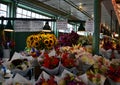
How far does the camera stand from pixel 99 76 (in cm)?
282

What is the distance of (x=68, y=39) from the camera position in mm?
5656

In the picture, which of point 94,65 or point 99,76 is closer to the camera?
point 99,76

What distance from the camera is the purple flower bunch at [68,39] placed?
5629 millimetres

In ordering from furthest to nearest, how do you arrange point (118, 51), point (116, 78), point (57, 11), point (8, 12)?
point (57, 11), point (8, 12), point (118, 51), point (116, 78)

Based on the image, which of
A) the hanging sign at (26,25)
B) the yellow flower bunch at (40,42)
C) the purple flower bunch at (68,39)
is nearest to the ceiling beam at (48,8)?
the purple flower bunch at (68,39)

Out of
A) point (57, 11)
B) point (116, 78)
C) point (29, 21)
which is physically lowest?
point (116, 78)

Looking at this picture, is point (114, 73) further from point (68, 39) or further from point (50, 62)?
point (68, 39)

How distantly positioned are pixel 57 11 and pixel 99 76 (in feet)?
46.6

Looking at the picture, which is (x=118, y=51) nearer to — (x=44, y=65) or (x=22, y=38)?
(x=44, y=65)

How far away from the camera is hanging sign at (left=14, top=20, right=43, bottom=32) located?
5137 mm

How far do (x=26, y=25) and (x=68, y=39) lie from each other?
3.30 feet

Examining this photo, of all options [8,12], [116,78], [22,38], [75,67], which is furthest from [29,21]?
[22,38]

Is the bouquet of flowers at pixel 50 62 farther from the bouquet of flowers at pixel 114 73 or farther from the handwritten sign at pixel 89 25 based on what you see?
the handwritten sign at pixel 89 25

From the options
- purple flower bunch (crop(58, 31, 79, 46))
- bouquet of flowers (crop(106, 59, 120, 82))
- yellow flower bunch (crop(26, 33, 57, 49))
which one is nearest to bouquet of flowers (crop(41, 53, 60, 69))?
bouquet of flowers (crop(106, 59, 120, 82))
